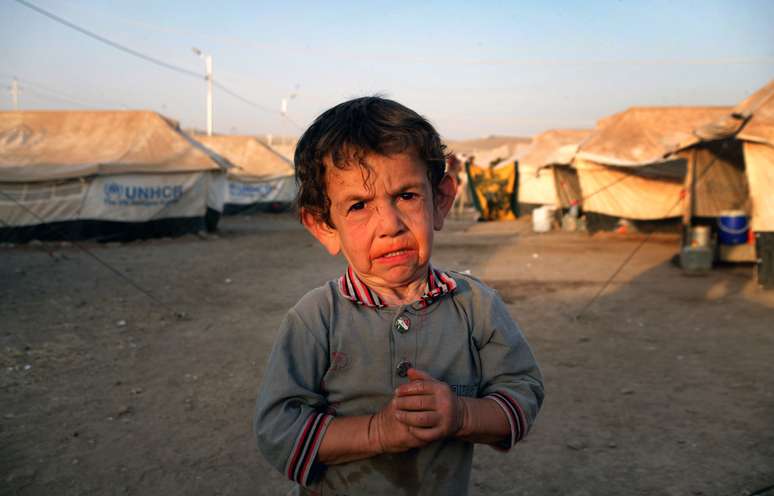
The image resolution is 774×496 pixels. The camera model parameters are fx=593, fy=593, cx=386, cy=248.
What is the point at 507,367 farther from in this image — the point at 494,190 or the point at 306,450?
the point at 494,190

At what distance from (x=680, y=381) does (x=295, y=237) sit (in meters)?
12.2

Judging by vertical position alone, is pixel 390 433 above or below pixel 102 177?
above

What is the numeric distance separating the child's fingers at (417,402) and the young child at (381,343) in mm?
126

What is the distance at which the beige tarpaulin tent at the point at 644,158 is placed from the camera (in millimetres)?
10954

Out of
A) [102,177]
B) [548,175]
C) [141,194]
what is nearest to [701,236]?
[548,175]

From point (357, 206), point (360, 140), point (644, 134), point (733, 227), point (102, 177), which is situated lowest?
point (733, 227)

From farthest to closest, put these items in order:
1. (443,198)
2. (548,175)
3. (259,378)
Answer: (548,175), (259,378), (443,198)

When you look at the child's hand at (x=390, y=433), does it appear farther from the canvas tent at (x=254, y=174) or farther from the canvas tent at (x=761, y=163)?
the canvas tent at (x=254, y=174)

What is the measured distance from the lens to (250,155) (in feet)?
76.3

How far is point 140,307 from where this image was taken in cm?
641

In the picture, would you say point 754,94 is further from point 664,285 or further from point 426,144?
point 426,144

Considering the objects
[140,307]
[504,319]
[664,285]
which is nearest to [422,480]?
[504,319]

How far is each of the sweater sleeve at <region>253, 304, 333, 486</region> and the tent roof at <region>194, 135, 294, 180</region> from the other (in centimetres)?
2177

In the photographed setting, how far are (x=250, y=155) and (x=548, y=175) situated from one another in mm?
11524
